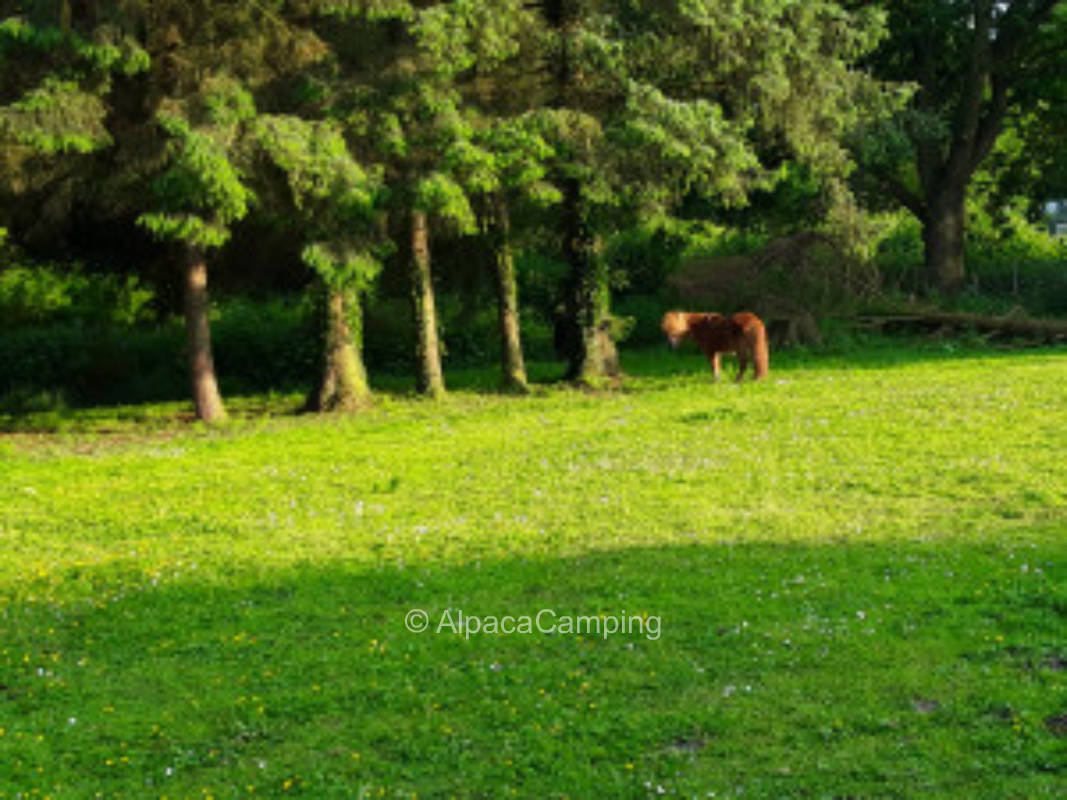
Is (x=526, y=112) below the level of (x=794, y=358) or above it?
above

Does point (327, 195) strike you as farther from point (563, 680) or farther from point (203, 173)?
point (563, 680)

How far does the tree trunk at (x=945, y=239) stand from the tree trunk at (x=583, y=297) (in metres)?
15.9

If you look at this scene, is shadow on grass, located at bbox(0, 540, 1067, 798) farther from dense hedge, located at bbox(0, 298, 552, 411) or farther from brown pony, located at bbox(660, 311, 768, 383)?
dense hedge, located at bbox(0, 298, 552, 411)

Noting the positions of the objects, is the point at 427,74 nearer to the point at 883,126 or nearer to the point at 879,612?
the point at 883,126

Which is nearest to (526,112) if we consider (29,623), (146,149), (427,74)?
(427,74)

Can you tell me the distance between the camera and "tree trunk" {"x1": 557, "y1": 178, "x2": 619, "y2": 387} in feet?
86.9

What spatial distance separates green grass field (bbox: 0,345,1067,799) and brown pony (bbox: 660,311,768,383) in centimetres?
639

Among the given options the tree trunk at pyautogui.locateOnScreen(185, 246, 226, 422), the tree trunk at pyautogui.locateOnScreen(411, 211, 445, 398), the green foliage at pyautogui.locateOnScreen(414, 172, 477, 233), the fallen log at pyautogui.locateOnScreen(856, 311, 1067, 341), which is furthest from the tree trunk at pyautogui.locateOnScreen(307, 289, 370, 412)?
the fallen log at pyautogui.locateOnScreen(856, 311, 1067, 341)

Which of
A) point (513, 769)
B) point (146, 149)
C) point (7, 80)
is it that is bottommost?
point (513, 769)

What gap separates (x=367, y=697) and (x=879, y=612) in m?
3.63

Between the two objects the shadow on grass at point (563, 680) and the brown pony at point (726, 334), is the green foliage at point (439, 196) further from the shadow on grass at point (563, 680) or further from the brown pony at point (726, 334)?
the shadow on grass at point (563, 680)

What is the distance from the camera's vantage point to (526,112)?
2397 centimetres

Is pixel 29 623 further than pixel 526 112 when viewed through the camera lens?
No

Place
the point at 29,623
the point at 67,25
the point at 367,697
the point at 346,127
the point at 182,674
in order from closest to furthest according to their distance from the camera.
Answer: the point at 367,697 < the point at 182,674 < the point at 29,623 < the point at 67,25 < the point at 346,127
